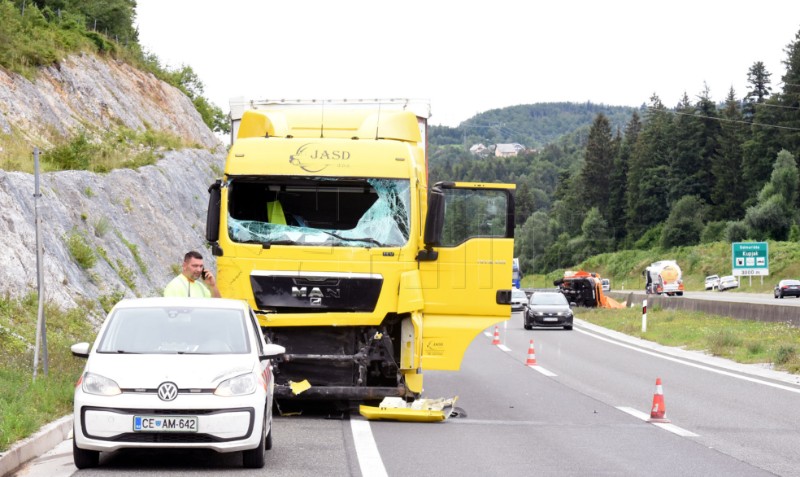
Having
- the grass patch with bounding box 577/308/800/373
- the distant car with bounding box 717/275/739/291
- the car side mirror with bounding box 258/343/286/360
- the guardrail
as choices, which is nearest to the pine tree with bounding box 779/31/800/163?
the distant car with bounding box 717/275/739/291

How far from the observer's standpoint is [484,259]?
14398mm

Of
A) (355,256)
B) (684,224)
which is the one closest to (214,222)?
(355,256)

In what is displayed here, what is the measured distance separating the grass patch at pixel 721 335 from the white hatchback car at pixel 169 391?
1498cm

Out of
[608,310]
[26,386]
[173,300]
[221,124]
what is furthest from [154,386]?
[221,124]

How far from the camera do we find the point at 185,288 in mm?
12133

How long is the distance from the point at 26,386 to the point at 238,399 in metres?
3.66

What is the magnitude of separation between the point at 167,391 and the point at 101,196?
1992 centimetres

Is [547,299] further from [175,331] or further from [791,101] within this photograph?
[791,101]

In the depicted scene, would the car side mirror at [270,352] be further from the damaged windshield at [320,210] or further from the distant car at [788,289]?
the distant car at [788,289]

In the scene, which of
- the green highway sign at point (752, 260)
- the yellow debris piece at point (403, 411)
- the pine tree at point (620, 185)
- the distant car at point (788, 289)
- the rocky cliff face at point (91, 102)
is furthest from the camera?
the pine tree at point (620, 185)

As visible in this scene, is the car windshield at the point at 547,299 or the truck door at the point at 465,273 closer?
the truck door at the point at 465,273

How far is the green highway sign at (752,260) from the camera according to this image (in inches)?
2020

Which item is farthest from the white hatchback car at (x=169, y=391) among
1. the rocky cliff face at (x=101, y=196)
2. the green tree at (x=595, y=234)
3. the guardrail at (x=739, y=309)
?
the green tree at (x=595, y=234)

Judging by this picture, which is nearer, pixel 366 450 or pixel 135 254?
pixel 366 450
